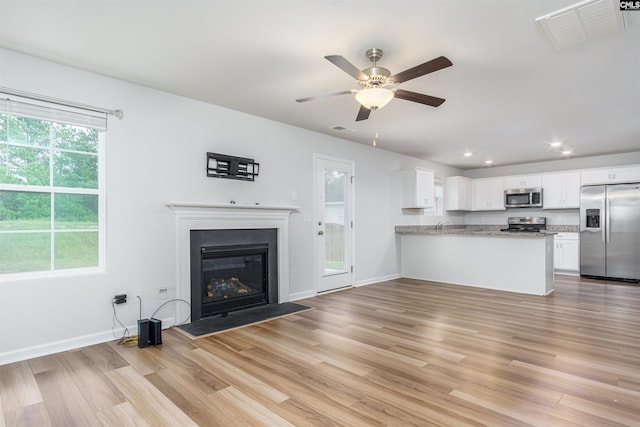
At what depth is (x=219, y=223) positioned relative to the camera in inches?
157

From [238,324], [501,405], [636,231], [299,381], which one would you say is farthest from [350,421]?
[636,231]

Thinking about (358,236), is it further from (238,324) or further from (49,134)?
(49,134)

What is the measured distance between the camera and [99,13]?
7.43ft

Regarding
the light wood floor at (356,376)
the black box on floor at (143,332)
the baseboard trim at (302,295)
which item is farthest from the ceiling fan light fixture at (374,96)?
the baseboard trim at (302,295)

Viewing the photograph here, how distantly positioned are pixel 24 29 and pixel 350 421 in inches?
135

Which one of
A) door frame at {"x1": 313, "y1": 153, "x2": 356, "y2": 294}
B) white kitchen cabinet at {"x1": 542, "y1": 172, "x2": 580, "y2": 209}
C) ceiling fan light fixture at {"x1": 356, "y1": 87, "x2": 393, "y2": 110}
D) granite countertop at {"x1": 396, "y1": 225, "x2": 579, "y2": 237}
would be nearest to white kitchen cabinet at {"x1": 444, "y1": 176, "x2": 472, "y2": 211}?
granite countertop at {"x1": 396, "y1": 225, "x2": 579, "y2": 237}

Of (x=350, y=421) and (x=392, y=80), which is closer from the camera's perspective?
(x=350, y=421)

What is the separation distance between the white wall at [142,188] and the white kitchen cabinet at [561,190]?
541cm

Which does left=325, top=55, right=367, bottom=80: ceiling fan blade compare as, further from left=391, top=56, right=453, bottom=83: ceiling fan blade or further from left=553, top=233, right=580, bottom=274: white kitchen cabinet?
left=553, top=233, right=580, bottom=274: white kitchen cabinet

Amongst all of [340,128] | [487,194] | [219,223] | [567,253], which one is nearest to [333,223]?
[340,128]

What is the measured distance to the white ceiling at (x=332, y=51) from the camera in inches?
87.7

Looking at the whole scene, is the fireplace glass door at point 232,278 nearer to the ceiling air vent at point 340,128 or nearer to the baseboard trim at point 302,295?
the baseboard trim at point 302,295

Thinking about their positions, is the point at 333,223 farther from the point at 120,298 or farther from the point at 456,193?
the point at 456,193

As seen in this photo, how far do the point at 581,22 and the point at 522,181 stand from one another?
20.0ft
